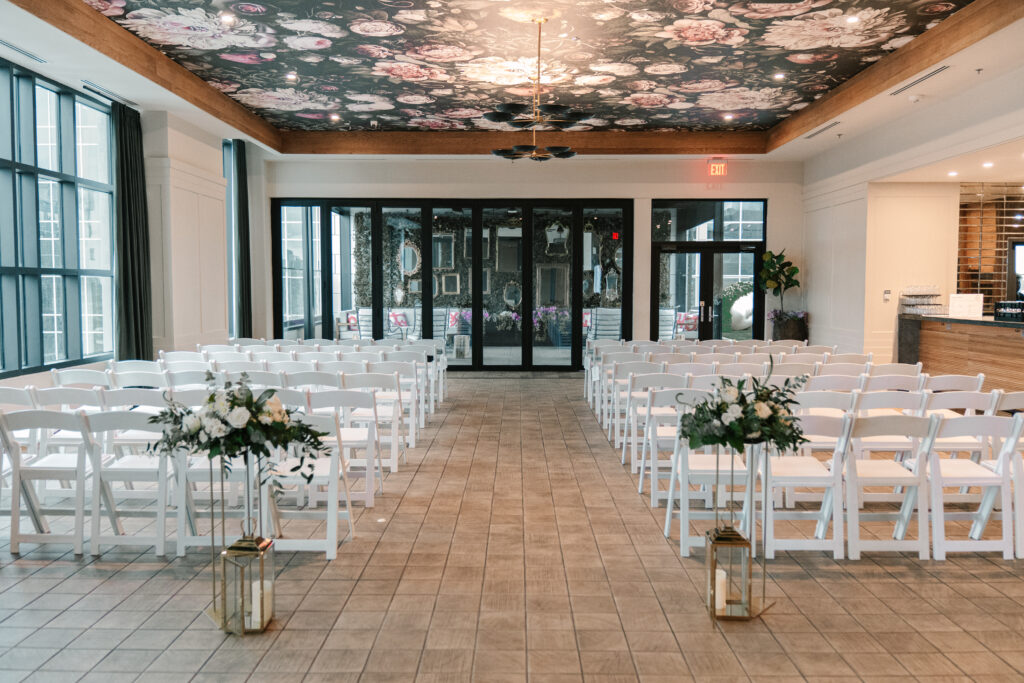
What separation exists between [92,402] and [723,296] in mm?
11346

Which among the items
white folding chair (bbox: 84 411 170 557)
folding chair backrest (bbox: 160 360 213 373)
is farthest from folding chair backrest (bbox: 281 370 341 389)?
white folding chair (bbox: 84 411 170 557)

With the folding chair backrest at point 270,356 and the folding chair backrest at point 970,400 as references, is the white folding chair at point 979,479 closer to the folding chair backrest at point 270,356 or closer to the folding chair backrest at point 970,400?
the folding chair backrest at point 970,400

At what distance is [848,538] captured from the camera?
14.1ft

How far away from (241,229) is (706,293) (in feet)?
27.1

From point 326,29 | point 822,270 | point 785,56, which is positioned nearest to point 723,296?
point 822,270

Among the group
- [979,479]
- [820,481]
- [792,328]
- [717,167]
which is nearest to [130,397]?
[820,481]

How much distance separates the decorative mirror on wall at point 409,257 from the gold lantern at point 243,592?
1098cm

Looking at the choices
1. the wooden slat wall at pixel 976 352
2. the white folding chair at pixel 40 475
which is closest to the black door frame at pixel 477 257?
the wooden slat wall at pixel 976 352

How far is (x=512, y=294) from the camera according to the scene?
14.1 m

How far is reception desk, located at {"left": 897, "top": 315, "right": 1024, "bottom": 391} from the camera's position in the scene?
336 inches

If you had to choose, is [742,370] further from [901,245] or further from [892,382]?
[901,245]

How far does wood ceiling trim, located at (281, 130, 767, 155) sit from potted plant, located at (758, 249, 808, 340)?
192 centimetres

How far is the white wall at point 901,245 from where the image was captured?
37.1ft

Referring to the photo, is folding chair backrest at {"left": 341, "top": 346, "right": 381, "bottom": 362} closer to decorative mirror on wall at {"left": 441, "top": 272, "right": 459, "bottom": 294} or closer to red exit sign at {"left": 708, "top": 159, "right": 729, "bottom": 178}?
decorative mirror on wall at {"left": 441, "top": 272, "right": 459, "bottom": 294}
